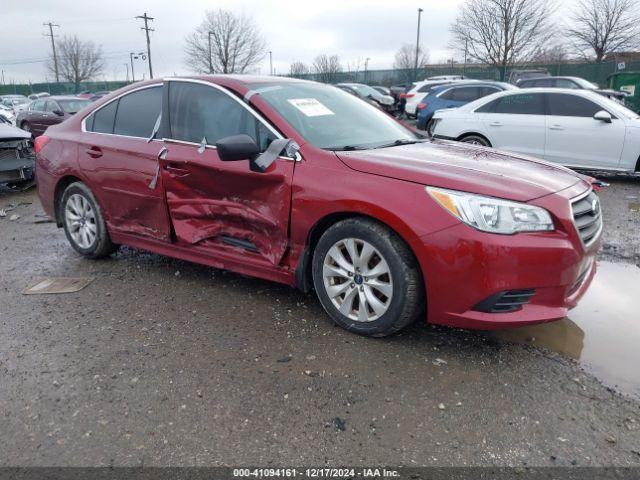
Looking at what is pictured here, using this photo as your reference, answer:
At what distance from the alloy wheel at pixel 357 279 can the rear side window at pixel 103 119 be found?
2.52 metres

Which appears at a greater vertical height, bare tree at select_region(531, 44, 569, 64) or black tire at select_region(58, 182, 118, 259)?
bare tree at select_region(531, 44, 569, 64)

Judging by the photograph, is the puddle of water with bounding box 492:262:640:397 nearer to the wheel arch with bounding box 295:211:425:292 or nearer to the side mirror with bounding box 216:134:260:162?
the wheel arch with bounding box 295:211:425:292

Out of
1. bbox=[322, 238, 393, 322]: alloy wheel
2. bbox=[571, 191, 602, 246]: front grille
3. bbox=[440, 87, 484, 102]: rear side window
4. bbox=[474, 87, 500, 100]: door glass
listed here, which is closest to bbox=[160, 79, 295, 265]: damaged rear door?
bbox=[322, 238, 393, 322]: alloy wheel

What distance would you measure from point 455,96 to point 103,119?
429 inches

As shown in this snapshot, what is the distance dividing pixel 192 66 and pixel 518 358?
4805 cm

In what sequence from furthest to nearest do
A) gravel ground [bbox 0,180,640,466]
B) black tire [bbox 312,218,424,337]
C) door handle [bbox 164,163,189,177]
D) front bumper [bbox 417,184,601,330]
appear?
door handle [bbox 164,163,189,177], black tire [bbox 312,218,424,337], front bumper [bbox 417,184,601,330], gravel ground [bbox 0,180,640,466]

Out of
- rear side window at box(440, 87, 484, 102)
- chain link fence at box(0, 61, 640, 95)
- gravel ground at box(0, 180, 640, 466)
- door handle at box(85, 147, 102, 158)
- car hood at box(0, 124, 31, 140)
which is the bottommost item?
gravel ground at box(0, 180, 640, 466)

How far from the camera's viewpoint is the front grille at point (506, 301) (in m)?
2.83

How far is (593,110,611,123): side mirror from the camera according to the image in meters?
8.06

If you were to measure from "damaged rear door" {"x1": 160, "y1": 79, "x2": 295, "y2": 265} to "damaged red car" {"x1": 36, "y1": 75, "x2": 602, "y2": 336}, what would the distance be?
0.4 inches

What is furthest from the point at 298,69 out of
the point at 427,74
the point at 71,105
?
the point at 71,105

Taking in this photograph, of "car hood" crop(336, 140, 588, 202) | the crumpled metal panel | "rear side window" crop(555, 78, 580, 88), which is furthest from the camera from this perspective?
"rear side window" crop(555, 78, 580, 88)

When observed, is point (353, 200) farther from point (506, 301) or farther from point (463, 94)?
point (463, 94)

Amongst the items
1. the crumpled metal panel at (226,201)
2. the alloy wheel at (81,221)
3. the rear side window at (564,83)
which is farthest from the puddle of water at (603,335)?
the rear side window at (564,83)
